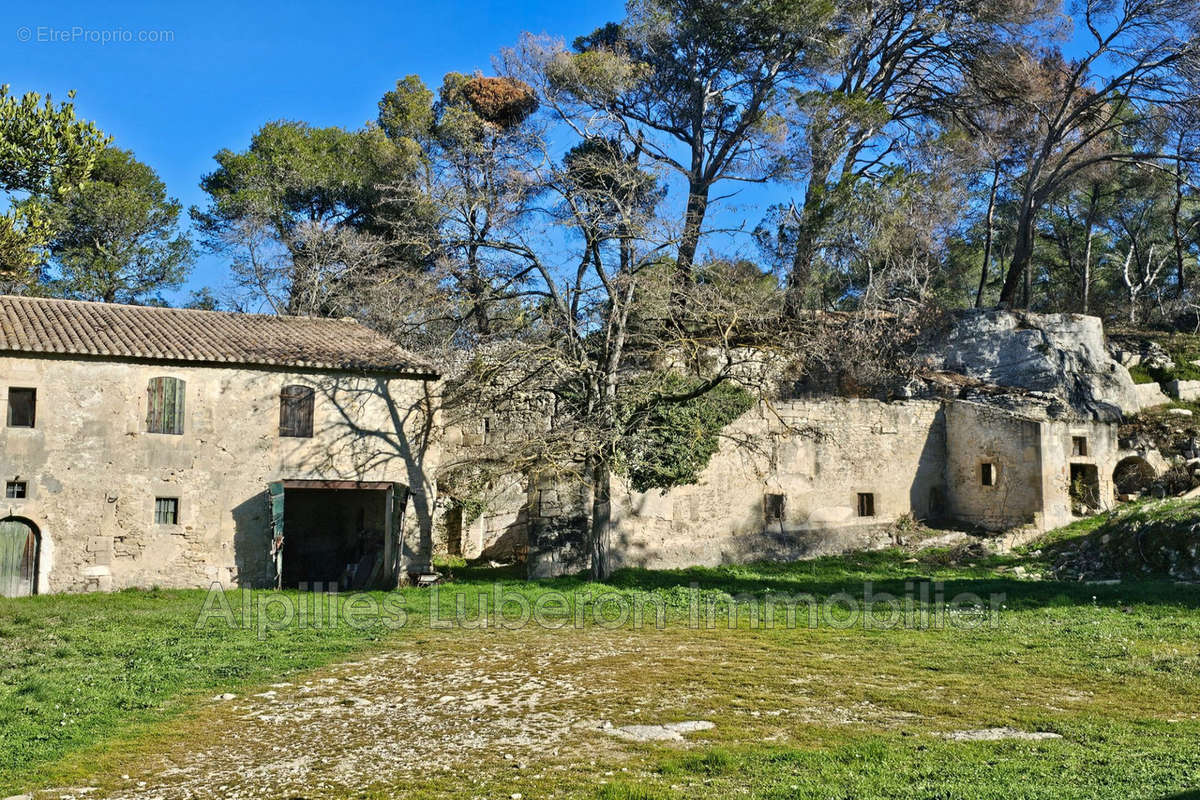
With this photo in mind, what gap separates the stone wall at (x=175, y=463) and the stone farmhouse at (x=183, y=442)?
3 cm

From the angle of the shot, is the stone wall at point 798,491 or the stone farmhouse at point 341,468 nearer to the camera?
the stone farmhouse at point 341,468

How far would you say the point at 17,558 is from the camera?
17547 mm

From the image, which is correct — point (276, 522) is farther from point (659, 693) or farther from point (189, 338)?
point (659, 693)

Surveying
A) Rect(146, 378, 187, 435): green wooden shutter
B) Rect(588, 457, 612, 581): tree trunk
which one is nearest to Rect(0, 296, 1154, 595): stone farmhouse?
Rect(146, 378, 187, 435): green wooden shutter

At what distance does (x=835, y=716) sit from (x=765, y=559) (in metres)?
13.6

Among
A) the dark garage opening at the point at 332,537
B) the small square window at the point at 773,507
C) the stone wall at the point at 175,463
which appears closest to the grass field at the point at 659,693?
the stone wall at the point at 175,463

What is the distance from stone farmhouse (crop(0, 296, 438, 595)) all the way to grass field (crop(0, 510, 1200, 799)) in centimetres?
192

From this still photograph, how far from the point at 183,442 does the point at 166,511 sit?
1378 millimetres

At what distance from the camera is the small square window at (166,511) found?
60.5 feet

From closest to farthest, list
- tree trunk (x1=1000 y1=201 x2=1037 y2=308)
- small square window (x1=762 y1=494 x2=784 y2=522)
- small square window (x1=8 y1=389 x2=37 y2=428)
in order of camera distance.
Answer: small square window (x1=8 y1=389 x2=37 y2=428) < small square window (x1=762 y1=494 x2=784 y2=522) < tree trunk (x1=1000 y1=201 x2=1037 y2=308)

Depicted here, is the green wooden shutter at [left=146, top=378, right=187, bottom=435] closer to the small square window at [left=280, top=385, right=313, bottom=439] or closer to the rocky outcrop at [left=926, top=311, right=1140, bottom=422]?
the small square window at [left=280, top=385, right=313, bottom=439]

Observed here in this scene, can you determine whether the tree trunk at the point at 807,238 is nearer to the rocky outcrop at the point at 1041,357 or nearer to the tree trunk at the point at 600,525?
the rocky outcrop at the point at 1041,357

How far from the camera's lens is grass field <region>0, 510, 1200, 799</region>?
22.1 ft

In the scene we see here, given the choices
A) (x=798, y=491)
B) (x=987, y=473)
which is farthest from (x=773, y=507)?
(x=987, y=473)
